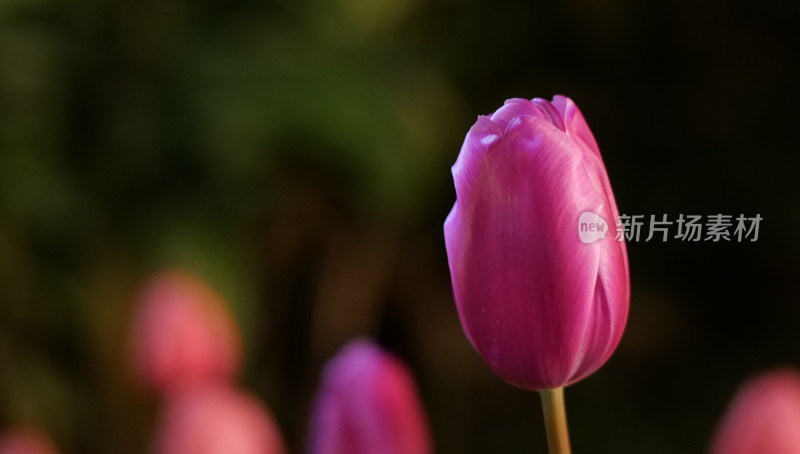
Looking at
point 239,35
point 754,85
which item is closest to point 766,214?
point 754,85

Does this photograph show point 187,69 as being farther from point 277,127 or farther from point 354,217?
point 354,217

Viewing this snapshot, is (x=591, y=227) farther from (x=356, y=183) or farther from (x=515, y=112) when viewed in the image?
(x=356, y=183)

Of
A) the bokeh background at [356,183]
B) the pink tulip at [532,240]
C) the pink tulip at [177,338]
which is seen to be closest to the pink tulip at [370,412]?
the pink tulip at [532,240]

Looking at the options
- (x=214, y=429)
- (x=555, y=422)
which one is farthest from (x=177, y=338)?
(x=555, y=422)

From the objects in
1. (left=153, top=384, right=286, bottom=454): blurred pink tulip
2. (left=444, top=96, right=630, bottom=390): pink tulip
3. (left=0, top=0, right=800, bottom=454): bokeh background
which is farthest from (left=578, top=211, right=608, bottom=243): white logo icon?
(left=0, top=0, right=800, bottom=454): bokeh background

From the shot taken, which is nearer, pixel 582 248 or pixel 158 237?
pixel 582 248

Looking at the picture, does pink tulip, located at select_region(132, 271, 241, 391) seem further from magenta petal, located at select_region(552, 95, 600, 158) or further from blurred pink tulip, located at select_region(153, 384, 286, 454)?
magenta petal, located at select_region(552, 95, 600, 158)
